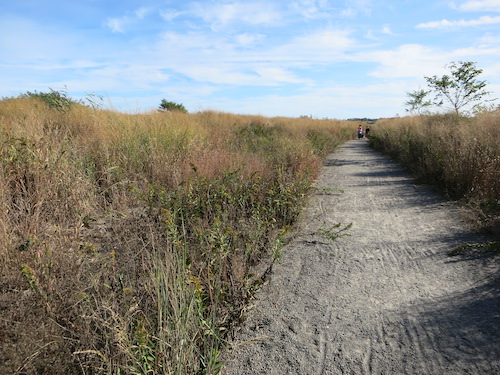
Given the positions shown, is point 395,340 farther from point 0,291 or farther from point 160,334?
point 0,291

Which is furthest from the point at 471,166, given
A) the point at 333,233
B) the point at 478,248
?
the point at 333,233

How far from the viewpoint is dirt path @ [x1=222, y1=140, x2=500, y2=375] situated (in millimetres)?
2152

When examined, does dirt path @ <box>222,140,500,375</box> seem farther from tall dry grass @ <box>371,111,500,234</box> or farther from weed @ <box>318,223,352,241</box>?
tall dry grass @ <box>371,111,500,234</box>

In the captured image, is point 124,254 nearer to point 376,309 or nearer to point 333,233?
point 376,309

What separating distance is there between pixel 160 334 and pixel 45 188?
277 centimetres

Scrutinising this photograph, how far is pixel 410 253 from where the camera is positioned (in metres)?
3.81

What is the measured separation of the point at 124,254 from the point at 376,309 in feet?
6.66

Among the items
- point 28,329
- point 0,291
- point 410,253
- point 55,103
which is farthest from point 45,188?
point 55,103

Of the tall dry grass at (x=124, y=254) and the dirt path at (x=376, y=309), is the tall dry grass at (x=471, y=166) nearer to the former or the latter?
the dirt path at (x=376, y=309)

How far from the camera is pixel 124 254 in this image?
275 centimetres

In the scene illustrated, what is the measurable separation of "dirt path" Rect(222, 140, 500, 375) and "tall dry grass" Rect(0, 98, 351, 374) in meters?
0.30

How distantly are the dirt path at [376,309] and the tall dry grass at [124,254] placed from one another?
0.30m

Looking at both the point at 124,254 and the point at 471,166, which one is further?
the point at 471,166

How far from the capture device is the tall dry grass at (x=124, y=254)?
6.12ft
